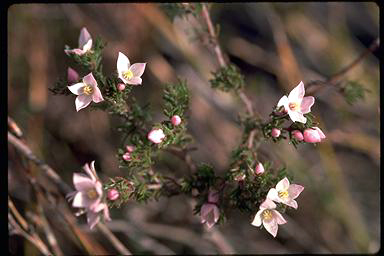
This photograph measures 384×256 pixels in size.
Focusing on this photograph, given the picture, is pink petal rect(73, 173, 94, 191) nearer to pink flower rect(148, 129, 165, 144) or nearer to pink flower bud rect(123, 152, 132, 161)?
pink flower bud rect(123, 152, 132, 161)

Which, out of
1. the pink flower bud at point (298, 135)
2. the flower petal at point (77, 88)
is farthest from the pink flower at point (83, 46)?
the pink flower bud at point (298, 135)

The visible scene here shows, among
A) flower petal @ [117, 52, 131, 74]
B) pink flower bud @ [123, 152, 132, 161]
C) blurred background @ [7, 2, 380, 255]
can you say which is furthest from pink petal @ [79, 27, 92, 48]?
blurred background @ [7, 2, 380, 255]

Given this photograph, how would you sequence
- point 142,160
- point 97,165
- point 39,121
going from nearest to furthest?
point 142,160, point 39,121, point 97,165

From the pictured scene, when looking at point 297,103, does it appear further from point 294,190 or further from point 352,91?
point 352,91

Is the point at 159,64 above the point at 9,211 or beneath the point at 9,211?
beneath

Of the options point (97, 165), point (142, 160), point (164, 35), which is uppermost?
point (142, 160)

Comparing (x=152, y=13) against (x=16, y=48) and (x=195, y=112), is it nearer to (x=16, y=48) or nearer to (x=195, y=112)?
(x=195, y=112)

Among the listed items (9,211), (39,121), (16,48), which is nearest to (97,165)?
(39,121)
